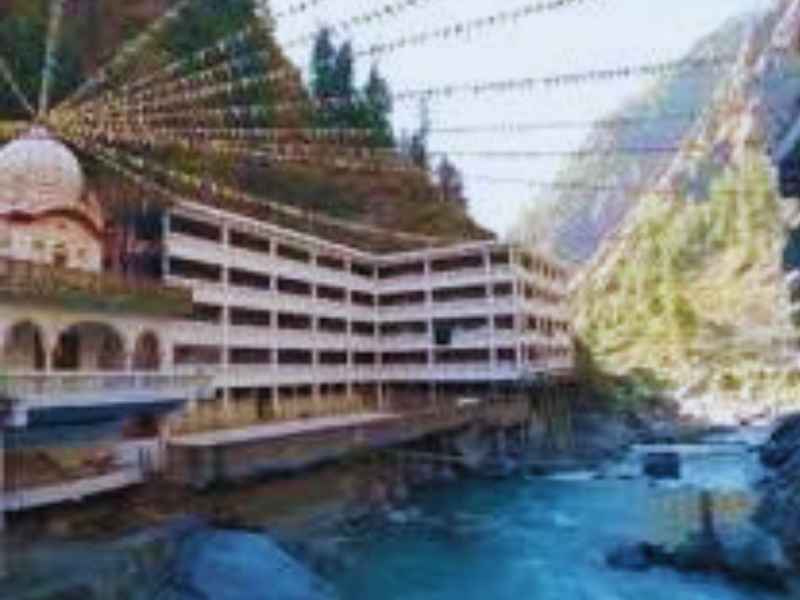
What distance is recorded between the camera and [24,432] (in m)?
33.8

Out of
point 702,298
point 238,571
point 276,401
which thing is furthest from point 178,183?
point 702,298

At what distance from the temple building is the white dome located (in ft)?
0.23

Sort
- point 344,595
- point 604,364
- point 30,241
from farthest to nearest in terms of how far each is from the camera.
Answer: point 604,364 < point 30,241 < point 344,595

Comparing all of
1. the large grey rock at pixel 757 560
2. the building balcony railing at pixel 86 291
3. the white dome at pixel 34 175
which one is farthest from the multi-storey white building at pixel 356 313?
the large grey rock at pixel 757 560

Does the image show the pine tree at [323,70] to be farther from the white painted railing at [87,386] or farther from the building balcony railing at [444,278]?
the white painted railing at [87,386]

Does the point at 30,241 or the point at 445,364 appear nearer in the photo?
the point at 30,241

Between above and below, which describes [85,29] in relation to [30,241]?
above

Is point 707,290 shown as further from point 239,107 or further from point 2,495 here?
point 2,495

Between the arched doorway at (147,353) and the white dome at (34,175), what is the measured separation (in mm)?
6095

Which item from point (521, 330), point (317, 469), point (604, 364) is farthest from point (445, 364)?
point (604, 364)

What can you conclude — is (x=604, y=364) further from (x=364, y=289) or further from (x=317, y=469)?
(x=317, y=469)

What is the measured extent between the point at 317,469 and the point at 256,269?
54.2 feet

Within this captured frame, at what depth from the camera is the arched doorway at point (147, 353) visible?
45103mm

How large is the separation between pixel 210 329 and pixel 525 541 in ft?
64.6
